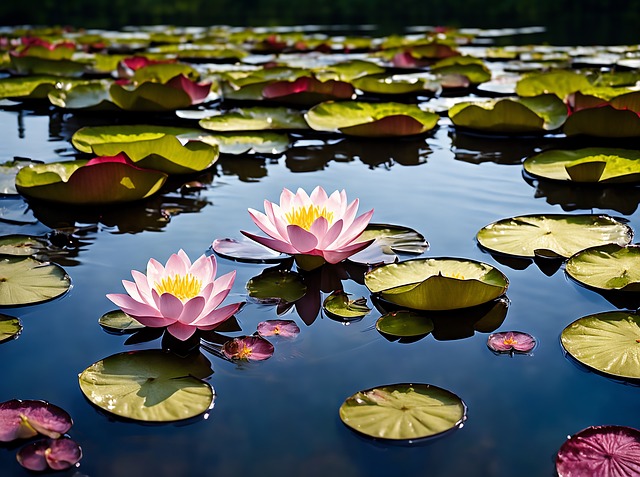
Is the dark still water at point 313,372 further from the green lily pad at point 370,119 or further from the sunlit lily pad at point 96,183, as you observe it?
the green lily pad at point 370,119

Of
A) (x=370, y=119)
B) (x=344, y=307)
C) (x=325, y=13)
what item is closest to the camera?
(x=344, y=307)

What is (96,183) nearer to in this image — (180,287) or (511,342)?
(180,287)

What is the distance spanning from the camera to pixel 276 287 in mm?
1315

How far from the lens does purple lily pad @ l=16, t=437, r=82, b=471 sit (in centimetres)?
84

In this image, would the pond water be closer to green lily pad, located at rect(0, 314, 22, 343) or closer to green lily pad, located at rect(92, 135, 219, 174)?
green lily pad, located at rect(0, 314, 22, 343)

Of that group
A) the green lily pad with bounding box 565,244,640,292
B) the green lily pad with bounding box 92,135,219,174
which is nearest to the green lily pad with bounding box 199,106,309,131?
the green lily pad with bounding box 92,135,219,174

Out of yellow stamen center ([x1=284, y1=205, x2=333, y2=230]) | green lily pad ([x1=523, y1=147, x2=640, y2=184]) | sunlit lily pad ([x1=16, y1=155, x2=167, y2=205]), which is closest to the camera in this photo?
yellow stamen center ([x1=284, y1=205, x2=333, y2=230])

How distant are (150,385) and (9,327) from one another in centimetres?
33

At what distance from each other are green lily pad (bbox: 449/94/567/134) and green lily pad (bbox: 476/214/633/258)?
1017 millimetres

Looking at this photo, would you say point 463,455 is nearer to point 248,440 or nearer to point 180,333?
point 248,440

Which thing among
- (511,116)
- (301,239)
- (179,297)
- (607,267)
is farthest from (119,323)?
(511,116)

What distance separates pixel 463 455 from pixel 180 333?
0.48 meters

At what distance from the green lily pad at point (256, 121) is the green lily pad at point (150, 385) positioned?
163cm

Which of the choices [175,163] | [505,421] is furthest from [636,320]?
[175,163]
